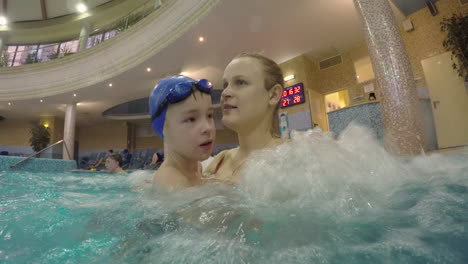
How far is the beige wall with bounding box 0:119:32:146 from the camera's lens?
14625mm

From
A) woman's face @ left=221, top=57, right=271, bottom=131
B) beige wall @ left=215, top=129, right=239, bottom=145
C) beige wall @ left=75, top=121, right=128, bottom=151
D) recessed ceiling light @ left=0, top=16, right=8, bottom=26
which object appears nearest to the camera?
woman's face @ left=221, top=57, right=271, bottom=131

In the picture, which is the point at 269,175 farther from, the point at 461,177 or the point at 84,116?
the point at 84,116

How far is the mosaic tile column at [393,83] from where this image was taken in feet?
9.57

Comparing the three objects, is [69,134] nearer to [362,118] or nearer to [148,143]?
[148,143]

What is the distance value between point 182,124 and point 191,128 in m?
0.05

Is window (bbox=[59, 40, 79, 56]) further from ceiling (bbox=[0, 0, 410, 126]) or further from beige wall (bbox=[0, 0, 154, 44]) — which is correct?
ceiling (bbox=[0, 0, 410, 126])

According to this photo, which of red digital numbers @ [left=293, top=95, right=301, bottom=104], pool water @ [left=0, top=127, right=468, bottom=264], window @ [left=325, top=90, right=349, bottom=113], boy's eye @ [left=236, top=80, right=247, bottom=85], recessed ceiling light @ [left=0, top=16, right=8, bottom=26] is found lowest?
Result: pool water @ [left=0, top=127, right=468, bottom=264]

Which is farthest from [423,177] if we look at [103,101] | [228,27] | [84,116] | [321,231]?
[84,116]

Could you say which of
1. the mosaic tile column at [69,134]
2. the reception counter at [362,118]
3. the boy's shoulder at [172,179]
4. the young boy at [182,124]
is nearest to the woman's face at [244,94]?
the young boy at [182,124]

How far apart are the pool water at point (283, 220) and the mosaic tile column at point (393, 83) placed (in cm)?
180

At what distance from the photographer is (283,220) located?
0.74 metres

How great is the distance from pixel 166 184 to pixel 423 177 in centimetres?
135

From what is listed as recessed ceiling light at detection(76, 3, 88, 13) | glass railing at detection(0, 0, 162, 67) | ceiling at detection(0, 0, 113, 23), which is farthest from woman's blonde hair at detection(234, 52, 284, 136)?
recessed ceiling light at detection(76, 3, 88, 13)

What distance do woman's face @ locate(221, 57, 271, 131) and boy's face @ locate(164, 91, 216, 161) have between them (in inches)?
9.6
